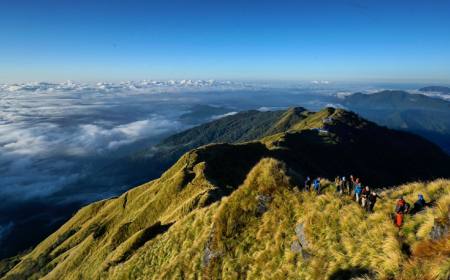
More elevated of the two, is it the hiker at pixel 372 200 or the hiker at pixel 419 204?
the hiker at pixel 419 204

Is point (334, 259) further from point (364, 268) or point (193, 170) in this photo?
point (193, 170)

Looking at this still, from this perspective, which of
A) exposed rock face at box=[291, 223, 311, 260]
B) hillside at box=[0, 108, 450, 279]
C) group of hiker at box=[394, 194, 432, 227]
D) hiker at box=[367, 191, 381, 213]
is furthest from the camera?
hiker at box=[367, 191, 381, 213]

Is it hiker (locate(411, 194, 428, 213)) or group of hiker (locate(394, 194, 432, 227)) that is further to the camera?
hiker (locate(411, 194, 428, 213))

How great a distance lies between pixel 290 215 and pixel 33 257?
177858 mm

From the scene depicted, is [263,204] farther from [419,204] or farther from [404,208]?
[419,204]

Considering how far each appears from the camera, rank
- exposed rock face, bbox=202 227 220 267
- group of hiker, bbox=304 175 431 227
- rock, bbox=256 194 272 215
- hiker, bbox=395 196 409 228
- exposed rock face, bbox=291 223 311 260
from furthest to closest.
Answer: rock, bbox=256 194 272 215, exposed rock face, bbox=202 227 220 267, exposed rock face, bbox=291 223 311 260, group of hiker, bbox=304 175 431 227, hiker, bbox=395 196 409 228

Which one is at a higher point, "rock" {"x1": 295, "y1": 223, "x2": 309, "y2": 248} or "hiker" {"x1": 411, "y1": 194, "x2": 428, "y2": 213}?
"hiker" {"x1": 411, "y1": 194, "x2": 428, "y2": 213}

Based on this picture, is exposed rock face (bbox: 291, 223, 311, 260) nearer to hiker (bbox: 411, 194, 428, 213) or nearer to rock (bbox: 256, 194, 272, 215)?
rock (bbox: 256, 194, 272, 215)

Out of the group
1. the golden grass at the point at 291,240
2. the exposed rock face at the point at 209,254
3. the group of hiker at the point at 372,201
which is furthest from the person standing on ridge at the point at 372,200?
the exposed rock face at the point at 209,254

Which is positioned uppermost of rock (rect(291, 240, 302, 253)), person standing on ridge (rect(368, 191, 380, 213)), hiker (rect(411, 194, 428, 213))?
hiker (rect(411, 194, 428, 213))

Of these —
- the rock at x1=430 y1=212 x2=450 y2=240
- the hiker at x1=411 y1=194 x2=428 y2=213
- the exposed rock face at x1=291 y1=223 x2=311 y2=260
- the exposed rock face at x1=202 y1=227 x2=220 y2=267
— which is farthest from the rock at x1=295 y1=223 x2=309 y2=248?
the rock at x1=430 y1=212 x2=450 y2=240

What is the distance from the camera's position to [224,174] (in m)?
125

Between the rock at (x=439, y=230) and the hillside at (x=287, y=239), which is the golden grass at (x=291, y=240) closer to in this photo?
the hillside at (x=287, y=239)

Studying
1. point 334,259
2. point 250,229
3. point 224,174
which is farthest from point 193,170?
point 334,259
